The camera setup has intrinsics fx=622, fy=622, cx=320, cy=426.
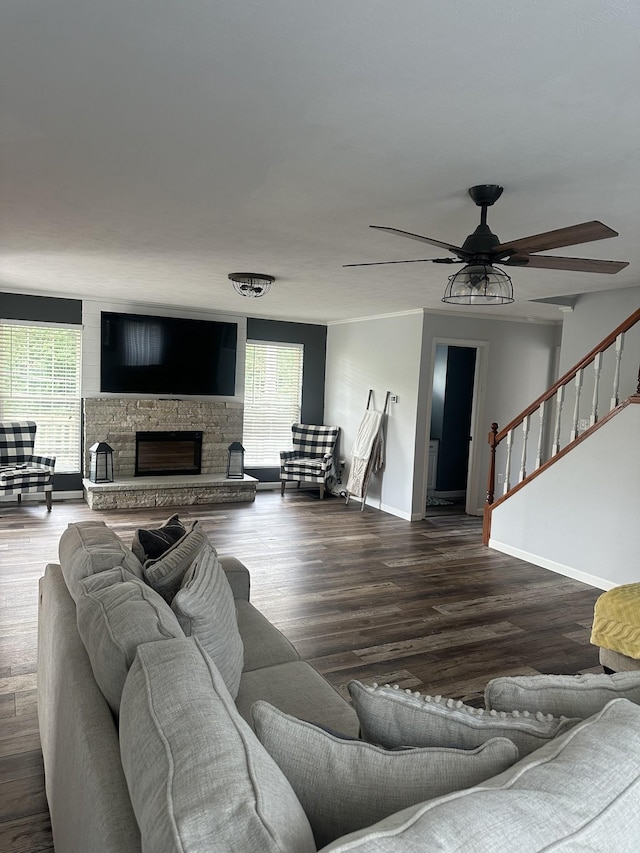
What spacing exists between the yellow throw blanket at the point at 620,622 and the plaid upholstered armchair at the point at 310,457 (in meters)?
5.13

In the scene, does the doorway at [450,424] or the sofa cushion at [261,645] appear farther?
the doorway at [450,424]

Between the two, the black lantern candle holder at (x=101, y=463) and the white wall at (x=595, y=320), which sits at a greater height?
the white wall at (x=595, y=320)

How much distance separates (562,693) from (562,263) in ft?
7.29

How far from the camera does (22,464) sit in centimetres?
720

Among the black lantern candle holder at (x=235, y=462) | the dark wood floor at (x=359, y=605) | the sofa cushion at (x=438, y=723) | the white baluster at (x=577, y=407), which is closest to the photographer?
the sofa cushion at (x=438, y=723)

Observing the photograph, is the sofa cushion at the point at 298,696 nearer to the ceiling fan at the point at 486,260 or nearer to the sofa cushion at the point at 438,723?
the sofa cushion at the point at 438,723

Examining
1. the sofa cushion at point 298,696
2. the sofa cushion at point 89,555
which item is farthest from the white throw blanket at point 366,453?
the sofa cushion at point 298,696

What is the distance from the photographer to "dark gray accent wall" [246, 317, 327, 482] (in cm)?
884

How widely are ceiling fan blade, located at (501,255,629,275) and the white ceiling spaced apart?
0.28 meters

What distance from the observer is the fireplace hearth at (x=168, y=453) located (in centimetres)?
802

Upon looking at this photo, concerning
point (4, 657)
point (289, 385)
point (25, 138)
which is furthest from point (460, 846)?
point (289, 385)

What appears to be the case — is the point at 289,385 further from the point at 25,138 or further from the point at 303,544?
the point at 25,138

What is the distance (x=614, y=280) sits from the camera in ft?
16.5

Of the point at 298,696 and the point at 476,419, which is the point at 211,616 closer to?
the point at 298,696
